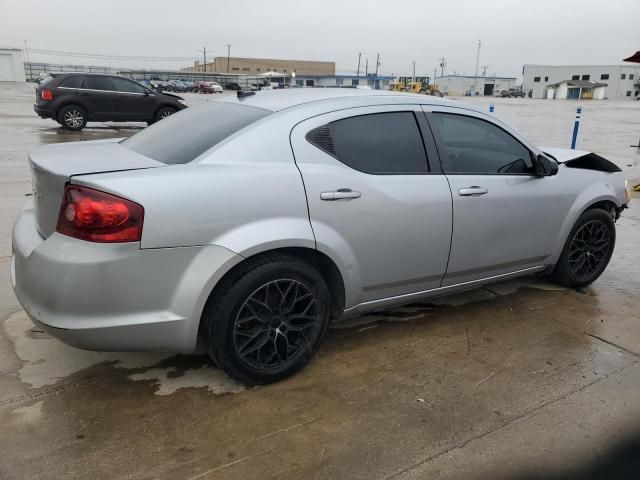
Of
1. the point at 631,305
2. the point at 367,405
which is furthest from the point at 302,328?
the point at 631,305

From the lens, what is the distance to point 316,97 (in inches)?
128

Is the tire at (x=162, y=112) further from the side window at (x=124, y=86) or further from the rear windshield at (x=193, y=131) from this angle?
the rear windshield at (x=193, y=131)

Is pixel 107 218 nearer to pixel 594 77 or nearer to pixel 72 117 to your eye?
pixel 72 117

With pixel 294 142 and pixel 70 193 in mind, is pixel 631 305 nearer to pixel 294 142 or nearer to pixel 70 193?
pixel 294 142

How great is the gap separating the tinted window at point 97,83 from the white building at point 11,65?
44304 millimetres

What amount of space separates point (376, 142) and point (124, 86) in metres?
13.5

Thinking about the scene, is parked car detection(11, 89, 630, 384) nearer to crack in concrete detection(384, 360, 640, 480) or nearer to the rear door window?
crack in concrete detection(384, 360, 640, 480)

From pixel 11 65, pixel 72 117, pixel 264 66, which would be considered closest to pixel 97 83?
pixel 72 117

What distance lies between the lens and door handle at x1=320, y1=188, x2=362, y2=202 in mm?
2872

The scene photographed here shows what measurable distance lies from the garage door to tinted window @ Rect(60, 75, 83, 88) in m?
44.4

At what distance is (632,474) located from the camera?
2406 mm

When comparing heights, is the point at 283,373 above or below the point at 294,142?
below

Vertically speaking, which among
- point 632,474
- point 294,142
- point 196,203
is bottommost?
point 632,474

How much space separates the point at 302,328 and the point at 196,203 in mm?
952
